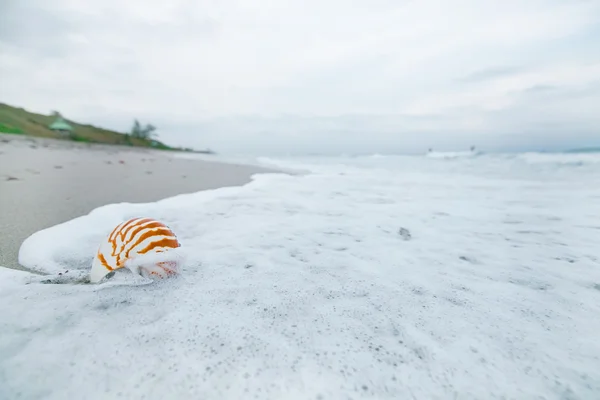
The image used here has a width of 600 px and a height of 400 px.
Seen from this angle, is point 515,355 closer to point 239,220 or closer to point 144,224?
point 144,224

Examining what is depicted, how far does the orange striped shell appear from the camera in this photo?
5.99 feet

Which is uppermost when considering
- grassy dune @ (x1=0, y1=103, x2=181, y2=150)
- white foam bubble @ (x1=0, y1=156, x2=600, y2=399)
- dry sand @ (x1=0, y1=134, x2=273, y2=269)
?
grassy dune @ (x1=0, y1=103, x2=181, y2=150)

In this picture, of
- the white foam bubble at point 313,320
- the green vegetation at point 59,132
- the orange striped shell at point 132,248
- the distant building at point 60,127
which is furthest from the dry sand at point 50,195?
the distant building at point 60,127

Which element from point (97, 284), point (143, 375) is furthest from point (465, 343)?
point (97, 284)

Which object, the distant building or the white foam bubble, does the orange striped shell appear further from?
the distant building

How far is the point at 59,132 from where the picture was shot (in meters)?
25.2

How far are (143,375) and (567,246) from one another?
352cm

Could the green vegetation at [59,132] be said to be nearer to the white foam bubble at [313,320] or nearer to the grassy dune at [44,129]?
the grassy dune at [44,129]

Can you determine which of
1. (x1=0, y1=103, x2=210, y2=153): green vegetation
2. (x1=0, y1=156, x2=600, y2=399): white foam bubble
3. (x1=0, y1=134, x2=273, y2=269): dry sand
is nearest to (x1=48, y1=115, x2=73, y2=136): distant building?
(x1=0, y1=103, x2=210, y2=153): green vegetation

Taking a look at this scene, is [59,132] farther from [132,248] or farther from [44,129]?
[132,248]

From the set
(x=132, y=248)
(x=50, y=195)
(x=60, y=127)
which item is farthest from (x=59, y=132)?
(x=132, y=248)

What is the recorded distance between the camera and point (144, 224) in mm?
1920

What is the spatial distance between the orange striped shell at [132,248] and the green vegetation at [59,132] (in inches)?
787

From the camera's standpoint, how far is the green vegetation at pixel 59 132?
20.2 m
